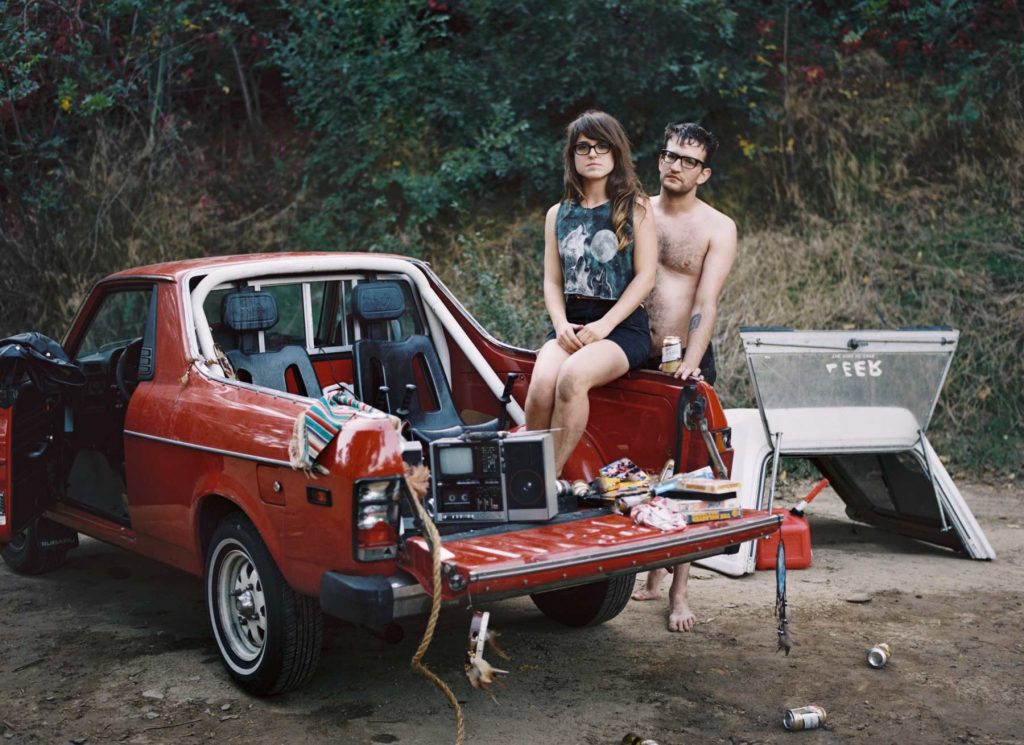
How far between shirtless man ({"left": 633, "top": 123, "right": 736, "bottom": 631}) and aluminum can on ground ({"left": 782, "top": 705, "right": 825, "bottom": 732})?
124 centimetres

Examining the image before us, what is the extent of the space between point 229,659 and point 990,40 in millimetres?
11063

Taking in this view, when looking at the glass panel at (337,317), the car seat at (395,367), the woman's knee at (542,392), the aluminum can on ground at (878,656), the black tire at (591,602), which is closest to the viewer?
the aluminum can on ground at (878,656)

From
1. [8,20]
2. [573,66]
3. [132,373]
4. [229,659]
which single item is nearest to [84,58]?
[8,20]

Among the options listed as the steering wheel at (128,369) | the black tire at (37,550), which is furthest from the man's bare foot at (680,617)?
the black tire at (37,550)

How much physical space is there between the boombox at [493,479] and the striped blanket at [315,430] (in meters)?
0.44

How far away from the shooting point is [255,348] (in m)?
5.43

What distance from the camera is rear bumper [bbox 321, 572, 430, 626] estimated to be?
3.77 m

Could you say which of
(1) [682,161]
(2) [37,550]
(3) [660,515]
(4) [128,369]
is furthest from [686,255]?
(2) [37,550]

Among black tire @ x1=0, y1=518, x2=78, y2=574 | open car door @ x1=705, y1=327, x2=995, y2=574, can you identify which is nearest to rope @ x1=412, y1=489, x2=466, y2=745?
open car door @ x1=705, y1=327, x2=995, y2=574

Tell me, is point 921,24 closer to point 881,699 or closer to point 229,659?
point 881,699

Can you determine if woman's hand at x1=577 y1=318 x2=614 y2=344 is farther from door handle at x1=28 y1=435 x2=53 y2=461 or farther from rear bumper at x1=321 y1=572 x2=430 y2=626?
door handle at x1=28 y1=435 x2=53 y2=461

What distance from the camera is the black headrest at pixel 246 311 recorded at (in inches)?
211

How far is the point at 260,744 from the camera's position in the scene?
4043 mm

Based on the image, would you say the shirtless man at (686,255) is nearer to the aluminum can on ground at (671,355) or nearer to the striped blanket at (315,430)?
the aluminum can on ground at (671,355)
